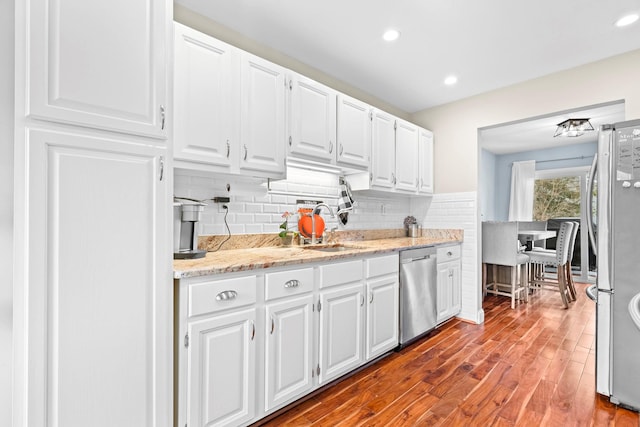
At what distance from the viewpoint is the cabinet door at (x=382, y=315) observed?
2.32 meters

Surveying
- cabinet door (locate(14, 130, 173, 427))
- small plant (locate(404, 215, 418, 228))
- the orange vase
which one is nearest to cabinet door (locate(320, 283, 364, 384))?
the orange vase

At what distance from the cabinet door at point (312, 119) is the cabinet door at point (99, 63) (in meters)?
1.06

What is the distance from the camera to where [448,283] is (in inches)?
A: 129

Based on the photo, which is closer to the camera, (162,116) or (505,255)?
(162,116)

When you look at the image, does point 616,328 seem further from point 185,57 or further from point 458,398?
point 185,57

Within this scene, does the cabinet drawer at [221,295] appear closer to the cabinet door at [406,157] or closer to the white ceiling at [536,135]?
the cabinet door at [406,157]

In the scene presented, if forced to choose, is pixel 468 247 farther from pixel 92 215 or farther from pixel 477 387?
pixel 92 215

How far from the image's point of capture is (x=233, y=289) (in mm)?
1541

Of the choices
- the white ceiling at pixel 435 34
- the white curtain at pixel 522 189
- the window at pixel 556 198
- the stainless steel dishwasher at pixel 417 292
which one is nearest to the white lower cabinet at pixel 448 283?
the stainless steel dishwasher at pixel 417 292

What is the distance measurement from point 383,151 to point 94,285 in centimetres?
257

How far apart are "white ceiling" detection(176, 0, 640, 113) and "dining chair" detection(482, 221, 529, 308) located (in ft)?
6.04

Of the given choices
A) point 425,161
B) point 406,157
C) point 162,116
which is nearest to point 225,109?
point 162,116

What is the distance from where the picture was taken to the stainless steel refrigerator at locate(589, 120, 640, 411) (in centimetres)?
185

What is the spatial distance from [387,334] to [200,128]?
6.55 ft
